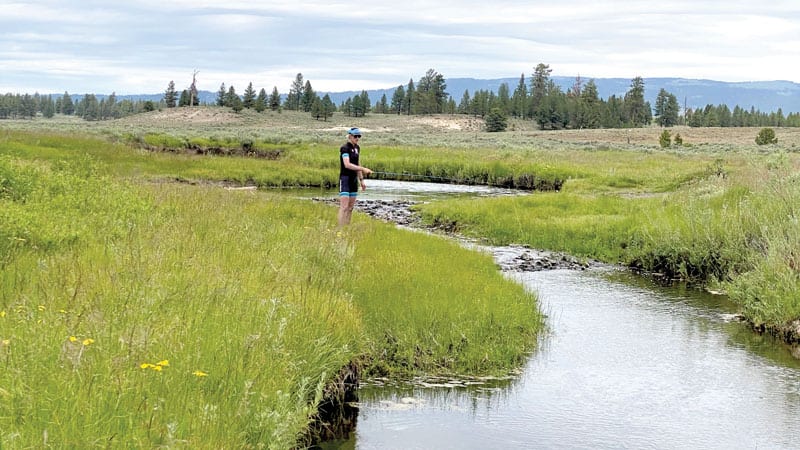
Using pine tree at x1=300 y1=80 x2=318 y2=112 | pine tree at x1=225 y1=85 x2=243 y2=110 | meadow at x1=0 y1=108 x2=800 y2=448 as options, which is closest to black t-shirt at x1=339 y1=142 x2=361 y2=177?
meadow at x1=0 y1=108 x2=800 y2=448

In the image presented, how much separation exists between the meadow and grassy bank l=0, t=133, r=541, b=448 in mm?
27

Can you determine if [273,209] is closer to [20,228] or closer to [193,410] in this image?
[20,228]

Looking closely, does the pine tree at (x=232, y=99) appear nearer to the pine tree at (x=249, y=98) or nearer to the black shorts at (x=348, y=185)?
the pine tree at (x=249, y=98)

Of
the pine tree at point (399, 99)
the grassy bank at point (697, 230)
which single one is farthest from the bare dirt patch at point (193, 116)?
the grassy bank at point (697, 230)

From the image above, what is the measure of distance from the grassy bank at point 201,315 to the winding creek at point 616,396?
2.16ft

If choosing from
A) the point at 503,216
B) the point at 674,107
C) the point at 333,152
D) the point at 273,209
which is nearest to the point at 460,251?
the point at 273,209

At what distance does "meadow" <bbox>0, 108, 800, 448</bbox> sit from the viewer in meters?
5.78

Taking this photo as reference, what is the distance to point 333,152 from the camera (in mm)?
53438

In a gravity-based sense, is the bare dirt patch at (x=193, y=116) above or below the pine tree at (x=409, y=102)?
below

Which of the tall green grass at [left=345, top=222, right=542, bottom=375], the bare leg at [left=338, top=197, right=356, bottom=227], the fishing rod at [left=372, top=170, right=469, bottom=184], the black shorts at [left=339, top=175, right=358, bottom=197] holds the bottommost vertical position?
the tall green grass at [left=345, top=222, right=542, bottom=375]

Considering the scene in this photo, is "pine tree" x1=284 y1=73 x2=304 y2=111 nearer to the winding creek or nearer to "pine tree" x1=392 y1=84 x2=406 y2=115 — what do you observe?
"pine tree" x1=392 y1=84 x2=406 y2=115

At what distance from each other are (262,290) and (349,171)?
320 inches

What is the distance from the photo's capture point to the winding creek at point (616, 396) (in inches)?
356

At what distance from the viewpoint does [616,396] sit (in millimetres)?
10391
